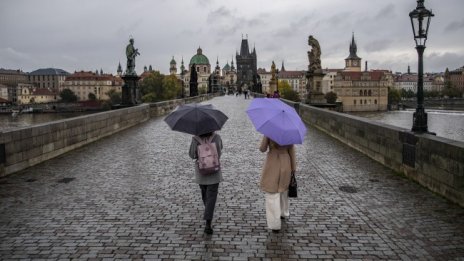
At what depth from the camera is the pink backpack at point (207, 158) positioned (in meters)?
5.76

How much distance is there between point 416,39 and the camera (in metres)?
9.48

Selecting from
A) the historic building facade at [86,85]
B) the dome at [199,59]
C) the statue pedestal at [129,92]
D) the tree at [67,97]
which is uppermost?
the dome at [199,59]

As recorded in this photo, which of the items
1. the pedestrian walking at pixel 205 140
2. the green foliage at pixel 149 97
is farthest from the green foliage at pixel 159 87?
the pedestrian walking at pixel 205 140

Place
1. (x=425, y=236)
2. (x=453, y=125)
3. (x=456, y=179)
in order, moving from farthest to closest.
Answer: (x=453, y=125) → (x=456, y=179) → (x=425, y=236)

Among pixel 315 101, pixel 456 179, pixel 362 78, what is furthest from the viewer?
pixel 362 78

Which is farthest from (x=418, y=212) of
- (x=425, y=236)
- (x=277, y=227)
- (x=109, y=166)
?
(x=109, y=166)

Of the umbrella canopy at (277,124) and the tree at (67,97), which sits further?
the tree at (67,97)

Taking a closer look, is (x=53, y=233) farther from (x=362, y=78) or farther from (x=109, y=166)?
(x=362, y=78)

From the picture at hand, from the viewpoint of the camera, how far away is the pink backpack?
5758 millimetres

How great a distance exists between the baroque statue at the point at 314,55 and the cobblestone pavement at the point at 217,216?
16.1m

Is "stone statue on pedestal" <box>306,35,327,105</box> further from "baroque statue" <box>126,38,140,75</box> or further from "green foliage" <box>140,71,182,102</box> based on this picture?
"green foliage" <box>140,71,182,102</box>

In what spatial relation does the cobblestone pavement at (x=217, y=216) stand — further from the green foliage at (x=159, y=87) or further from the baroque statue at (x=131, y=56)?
the green foliage at (x=159, y=87)

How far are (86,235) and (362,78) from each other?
5573 inches

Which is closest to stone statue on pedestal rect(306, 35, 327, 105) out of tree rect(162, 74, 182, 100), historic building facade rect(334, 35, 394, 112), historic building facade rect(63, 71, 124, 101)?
tree rect(162, 74, 182, 100)
